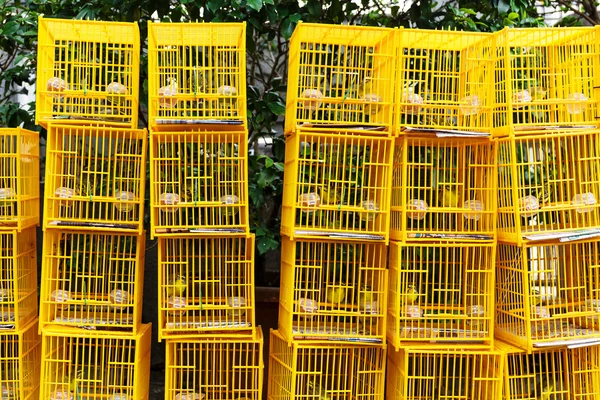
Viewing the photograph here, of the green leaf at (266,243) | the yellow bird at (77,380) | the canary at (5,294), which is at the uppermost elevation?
the green leaf at (266,243)

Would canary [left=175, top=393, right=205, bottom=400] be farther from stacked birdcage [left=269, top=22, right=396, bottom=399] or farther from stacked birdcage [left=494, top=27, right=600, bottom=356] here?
stacked birdcage [left=494, top=27, right=600, bottom=356]

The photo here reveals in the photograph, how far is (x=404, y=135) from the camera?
3320 millimetres

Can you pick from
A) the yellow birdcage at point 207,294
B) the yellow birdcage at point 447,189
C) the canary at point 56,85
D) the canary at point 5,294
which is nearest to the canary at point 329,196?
the yellow birdcage at point 447,189

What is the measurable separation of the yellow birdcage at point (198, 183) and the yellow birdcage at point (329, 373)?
0.80 meters

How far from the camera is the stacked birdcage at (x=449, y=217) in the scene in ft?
10.9

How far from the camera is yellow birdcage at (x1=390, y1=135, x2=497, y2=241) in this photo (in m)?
3.36

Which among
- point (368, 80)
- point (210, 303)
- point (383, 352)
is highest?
point (368, 80)

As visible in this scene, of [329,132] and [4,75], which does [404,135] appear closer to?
[329,132]

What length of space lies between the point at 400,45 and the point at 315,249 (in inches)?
48.7

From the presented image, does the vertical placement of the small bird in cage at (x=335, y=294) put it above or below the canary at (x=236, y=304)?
above

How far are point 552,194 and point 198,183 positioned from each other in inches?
81.7

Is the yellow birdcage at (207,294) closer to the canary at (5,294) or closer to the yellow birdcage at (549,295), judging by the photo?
the canary at (5,294)

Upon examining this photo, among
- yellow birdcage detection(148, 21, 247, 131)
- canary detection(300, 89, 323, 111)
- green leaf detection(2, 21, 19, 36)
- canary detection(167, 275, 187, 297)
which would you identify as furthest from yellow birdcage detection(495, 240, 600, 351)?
green leaf detection(2, 21, 19, 36)

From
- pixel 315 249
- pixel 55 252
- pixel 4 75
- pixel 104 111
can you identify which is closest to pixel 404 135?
pixel 315 249
